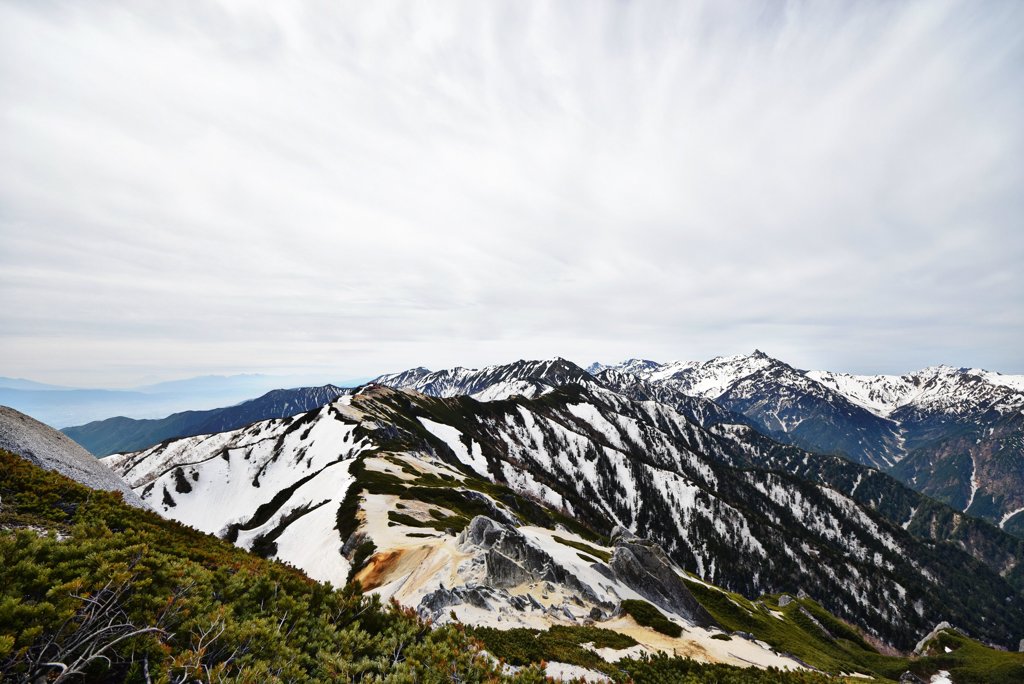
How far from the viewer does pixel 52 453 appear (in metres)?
26.6

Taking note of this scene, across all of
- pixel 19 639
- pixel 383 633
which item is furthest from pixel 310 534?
pixel 19 639

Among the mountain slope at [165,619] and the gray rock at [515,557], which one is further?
the gray rock at [515,557]

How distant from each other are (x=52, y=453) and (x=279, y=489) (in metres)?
90.4

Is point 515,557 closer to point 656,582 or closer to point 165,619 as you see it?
point 656,582

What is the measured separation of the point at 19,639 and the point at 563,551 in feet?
182

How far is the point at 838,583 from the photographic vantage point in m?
192

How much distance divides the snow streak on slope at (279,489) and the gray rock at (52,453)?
2312 centimetres

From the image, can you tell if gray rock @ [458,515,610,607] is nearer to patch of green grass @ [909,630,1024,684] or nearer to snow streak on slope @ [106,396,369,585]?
snow streak on slope @ [106,396,369,585]

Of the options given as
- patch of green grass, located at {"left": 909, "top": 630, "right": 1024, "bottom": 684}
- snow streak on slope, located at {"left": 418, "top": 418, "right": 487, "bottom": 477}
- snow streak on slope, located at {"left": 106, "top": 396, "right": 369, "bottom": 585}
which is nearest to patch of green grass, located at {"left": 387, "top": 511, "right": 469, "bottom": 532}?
snow streak on slope, located at {"left": 106, "top": 396, "right": 369, "bottom": 585}

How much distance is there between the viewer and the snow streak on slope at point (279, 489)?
2339 inches

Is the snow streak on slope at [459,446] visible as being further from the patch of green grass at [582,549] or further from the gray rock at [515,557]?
the gray rock at [515,557]

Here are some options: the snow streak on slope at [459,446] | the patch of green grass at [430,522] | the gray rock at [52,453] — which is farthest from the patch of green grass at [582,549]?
the snow streak on slope at [459,446]

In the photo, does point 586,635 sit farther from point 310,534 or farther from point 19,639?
point 310,534

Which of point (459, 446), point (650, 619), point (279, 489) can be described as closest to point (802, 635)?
point (650, 619)
